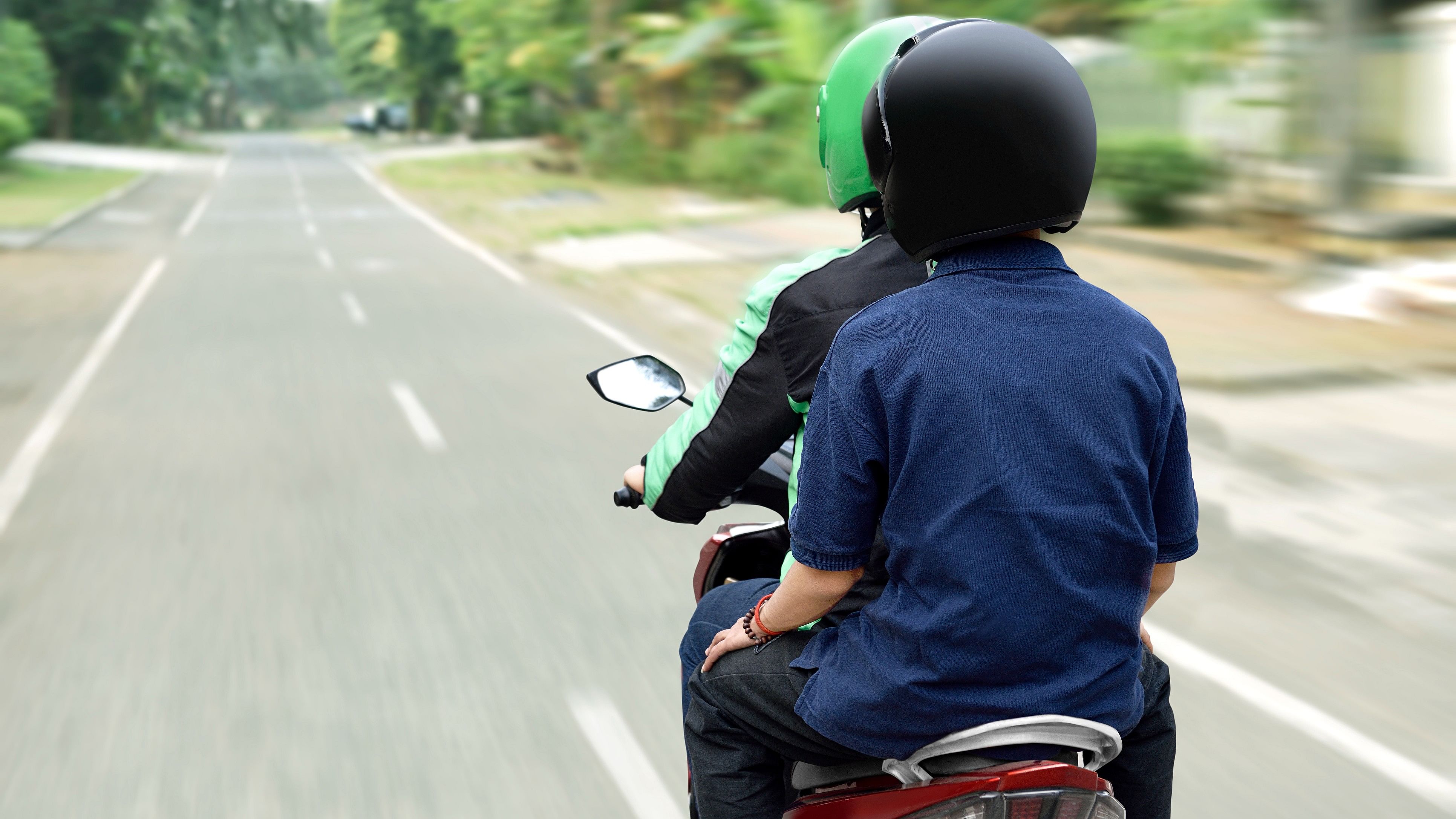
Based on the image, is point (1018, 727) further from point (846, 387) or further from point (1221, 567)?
Answer: point (1221, 567)

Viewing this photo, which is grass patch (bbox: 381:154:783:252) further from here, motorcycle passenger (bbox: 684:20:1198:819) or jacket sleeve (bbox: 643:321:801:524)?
motorcycle passenger (bbox: 684:20:1198:819)

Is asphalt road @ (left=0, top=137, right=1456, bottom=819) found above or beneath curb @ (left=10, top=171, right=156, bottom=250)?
above

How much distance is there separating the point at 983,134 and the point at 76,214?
97.5 feet

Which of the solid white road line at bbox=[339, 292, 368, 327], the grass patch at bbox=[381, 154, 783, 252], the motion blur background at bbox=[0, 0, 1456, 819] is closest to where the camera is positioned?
the motion blur background at bbox=[0, 0, 1456, 819]

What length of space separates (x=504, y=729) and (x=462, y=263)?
1570 cm

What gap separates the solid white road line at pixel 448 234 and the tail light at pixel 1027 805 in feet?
50.5

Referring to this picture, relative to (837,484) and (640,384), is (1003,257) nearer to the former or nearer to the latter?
(837,484)

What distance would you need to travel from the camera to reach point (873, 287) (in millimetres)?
2158

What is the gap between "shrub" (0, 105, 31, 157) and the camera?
131ft

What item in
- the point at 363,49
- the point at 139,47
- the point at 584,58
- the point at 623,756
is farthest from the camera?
the point at 363,49

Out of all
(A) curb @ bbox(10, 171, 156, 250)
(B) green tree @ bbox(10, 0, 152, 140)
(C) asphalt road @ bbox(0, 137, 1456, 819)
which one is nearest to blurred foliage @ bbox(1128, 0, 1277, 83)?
(C) asphalt road @ bbox(0, 137, 1456, 819)

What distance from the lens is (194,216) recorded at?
2878cm

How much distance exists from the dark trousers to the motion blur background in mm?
830

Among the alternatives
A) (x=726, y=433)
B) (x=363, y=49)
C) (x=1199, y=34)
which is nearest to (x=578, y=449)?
(x=726, y=433)
